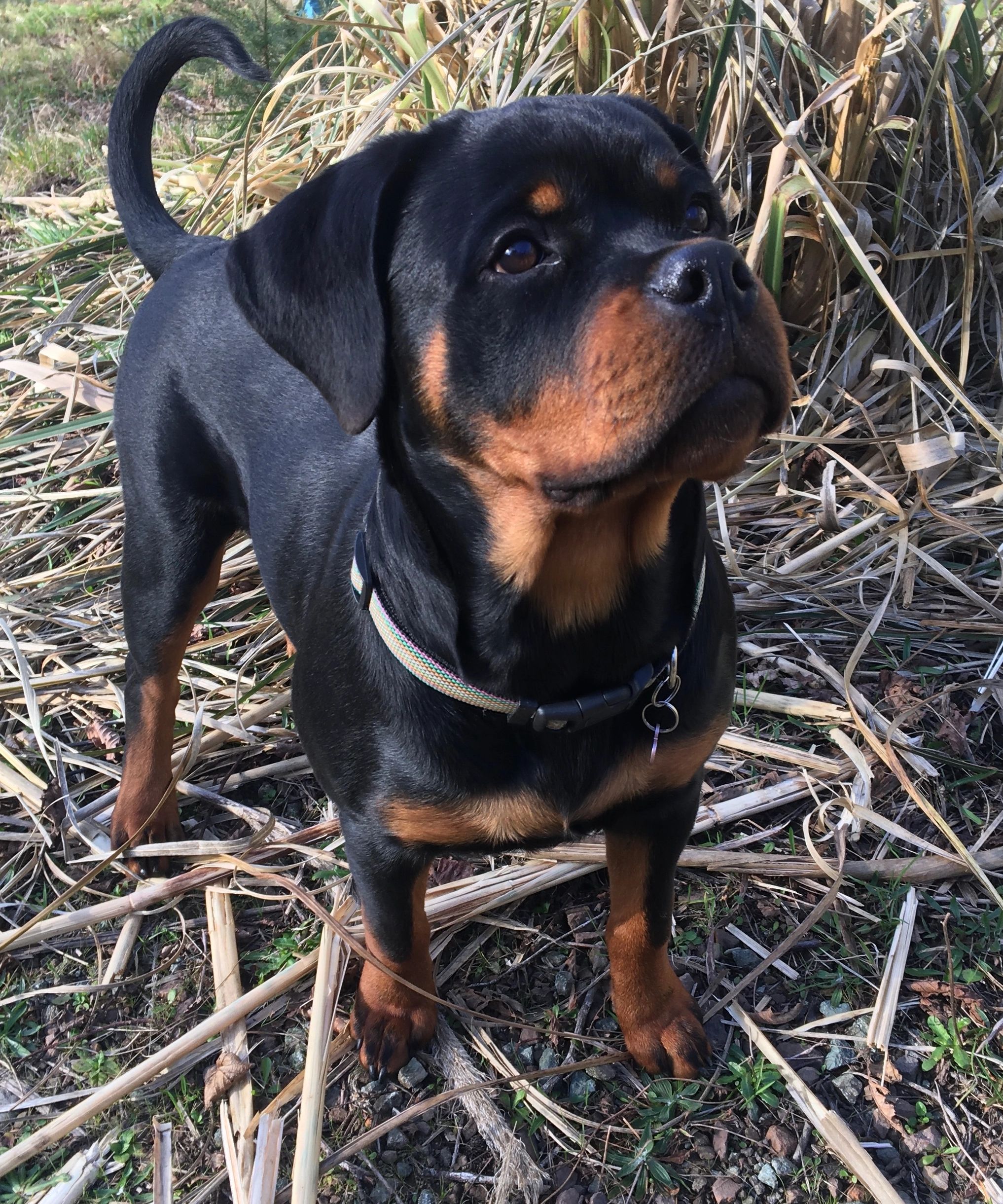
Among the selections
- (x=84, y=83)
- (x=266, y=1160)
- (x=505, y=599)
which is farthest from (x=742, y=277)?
(x=84, y=83)

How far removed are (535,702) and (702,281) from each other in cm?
73

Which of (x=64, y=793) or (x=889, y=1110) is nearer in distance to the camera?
(x=889, y=1110)

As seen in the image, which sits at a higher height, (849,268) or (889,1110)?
(849,268)

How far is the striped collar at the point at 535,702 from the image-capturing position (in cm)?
170

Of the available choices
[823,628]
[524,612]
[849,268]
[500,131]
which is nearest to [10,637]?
[524,612]

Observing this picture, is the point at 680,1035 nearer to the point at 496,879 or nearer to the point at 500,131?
the point at 496,879

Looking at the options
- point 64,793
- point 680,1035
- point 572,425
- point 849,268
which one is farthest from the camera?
point 849,268

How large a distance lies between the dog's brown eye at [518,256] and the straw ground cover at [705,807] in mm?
1408

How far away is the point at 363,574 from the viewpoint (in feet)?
6.15

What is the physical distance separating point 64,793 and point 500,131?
2.10 meters

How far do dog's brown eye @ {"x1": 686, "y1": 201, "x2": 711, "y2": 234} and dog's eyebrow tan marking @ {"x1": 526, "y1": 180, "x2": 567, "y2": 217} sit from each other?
0.93ft

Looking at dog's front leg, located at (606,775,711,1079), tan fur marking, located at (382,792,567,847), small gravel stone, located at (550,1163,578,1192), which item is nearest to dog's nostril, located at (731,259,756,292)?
tan fur marking, located at (382,792,567,847)

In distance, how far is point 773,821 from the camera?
8.73 feet

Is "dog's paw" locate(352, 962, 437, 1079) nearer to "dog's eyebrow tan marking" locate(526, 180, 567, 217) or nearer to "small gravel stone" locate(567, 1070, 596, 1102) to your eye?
"small gravel stone" locate(567, 1070, 596, 1102)
